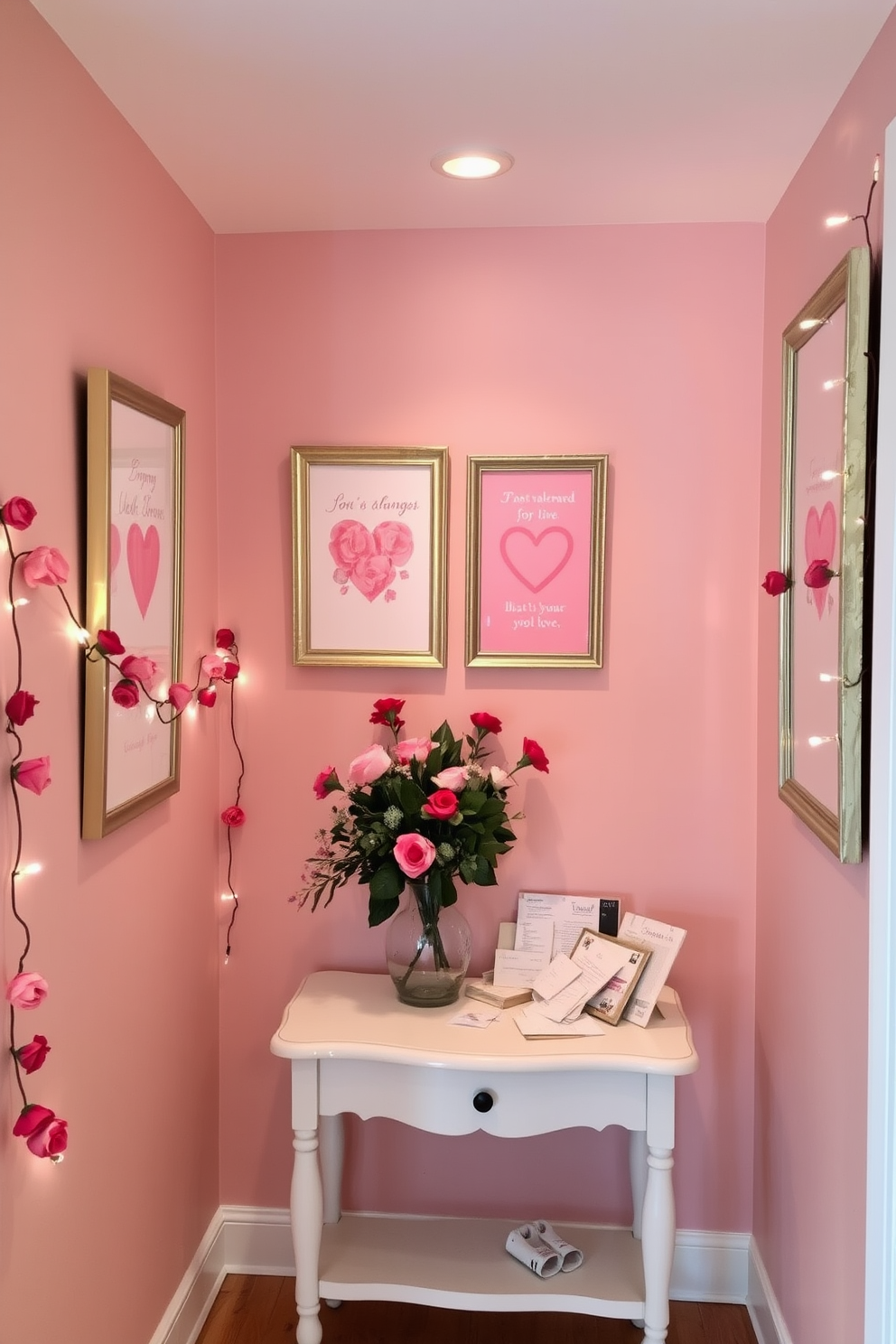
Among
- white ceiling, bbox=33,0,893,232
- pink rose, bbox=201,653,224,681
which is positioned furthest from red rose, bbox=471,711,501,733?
white ceiling, bbox=33,0,893,232

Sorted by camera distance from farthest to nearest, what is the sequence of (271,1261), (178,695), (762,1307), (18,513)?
(271,1261) < (762,1307) < (178,695) < (18,513)

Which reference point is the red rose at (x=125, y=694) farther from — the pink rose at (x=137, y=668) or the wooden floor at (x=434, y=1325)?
the wooden floor at (x=434, y=1325)

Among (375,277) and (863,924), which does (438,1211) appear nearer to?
(863,924)

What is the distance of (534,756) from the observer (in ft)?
7.91

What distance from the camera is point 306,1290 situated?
87.4 inches

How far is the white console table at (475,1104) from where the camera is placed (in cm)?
213

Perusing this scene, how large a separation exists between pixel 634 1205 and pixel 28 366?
83.7 inches

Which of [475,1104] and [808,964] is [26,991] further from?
[808,964]

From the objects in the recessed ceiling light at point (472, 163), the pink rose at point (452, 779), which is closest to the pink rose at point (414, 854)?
the pink rose at point (452, 779)

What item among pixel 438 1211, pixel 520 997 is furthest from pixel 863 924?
pixel 438 1211

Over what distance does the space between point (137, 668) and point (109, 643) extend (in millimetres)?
77

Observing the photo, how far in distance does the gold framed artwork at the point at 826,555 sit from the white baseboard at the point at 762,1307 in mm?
1069

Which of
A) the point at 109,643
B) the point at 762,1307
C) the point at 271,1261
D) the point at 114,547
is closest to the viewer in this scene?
the point at 109,643

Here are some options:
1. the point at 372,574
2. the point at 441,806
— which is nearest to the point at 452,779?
the point at 441,806
